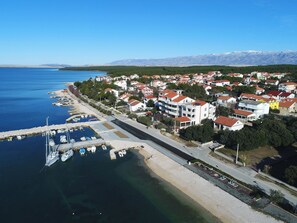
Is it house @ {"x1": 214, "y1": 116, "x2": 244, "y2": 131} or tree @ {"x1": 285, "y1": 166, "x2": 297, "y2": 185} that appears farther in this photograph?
house @ {"x1": 214, "y1": 116, "x2": 244, "y2": 131}

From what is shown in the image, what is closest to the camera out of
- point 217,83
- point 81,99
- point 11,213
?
point 11,213

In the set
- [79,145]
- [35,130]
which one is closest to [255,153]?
[79,145]

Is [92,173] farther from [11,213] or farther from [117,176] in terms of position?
[11,213]

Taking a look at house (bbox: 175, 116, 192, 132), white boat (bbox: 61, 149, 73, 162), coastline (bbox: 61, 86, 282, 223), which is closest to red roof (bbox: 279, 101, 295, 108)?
house (bbox: 175, 116, 192, 132)

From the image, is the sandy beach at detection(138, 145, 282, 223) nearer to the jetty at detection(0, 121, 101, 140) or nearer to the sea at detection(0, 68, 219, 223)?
the sea at detection(0, 68, 219, 223)

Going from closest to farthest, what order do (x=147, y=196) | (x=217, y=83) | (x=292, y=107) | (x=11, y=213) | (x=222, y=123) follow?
(x=11, y=213) → (x=147, y=196) → (x=222, y=123) → (x=292, y=107) → (x=217, y=83)

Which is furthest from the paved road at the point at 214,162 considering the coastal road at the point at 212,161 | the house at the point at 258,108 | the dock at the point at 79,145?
the house at the point at 258,108

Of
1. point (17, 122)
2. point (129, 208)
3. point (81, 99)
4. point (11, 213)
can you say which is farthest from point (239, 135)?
point (81, 99)
